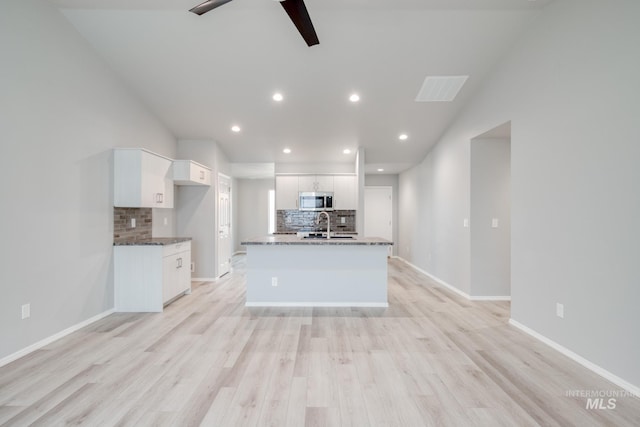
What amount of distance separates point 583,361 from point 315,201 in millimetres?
4959

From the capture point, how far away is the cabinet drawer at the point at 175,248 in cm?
400

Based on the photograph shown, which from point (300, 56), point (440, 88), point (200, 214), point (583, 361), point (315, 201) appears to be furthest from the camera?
point (315, 201)

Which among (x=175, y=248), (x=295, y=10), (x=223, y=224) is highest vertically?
(x=295, y=10)

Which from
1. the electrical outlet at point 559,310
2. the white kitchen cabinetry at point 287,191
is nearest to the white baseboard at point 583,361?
the electrical outlet at point 559,310

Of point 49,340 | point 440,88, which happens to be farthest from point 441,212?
point 49,340

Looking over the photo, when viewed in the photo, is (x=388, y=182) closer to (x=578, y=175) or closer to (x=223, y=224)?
(x=223, y=224)

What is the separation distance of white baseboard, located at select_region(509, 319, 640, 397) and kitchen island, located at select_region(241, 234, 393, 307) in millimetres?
1603

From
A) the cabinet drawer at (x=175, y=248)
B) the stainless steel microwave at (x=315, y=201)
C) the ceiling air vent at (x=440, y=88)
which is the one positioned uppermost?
the ceiling air vent at (x=440, y=88)

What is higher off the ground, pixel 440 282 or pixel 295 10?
pixel 295 10

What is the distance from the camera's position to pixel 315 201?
663 centimetres

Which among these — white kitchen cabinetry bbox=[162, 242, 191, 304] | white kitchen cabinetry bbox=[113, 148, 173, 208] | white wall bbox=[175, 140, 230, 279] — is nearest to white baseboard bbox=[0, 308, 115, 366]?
white kitchen cabinetry bbox=[162, 242, 191, 304]

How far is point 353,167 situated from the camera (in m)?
6.73

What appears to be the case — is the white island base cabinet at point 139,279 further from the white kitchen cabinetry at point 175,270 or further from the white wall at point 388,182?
the white wall at point 388,182

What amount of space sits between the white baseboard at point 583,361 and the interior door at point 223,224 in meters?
4.90
